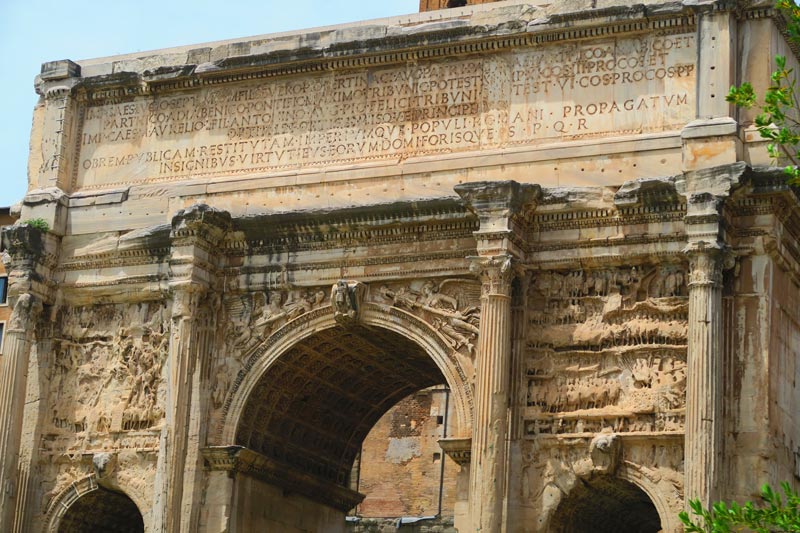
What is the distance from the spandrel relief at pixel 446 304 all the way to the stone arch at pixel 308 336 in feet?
0.30

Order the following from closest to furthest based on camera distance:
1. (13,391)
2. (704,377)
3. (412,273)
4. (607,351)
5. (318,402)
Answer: (704,377) < (607,351) < (412,273) < (13,391) < (318,402)

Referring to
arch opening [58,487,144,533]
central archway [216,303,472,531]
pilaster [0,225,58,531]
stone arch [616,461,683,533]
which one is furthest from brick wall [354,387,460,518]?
stone arch [616,461,683,533]

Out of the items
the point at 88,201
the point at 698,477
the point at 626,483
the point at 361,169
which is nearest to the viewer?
the point at 698,477

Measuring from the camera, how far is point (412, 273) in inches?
791

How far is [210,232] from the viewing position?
20719 millimetres

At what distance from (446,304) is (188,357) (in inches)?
128

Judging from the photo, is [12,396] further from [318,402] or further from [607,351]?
[607,351]

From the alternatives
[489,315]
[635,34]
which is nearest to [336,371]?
[489,315]

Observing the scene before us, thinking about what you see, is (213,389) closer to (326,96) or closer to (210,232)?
(210,232)

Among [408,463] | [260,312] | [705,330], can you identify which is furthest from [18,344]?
[408,463]

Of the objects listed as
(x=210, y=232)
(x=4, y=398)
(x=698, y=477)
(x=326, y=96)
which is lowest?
(x=698, y=477)

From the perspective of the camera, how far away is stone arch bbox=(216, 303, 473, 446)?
19.8 m

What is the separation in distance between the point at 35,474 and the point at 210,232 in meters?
3.92

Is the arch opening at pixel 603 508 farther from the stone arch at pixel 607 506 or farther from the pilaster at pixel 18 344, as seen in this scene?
the pilaster at pixel 18 344
